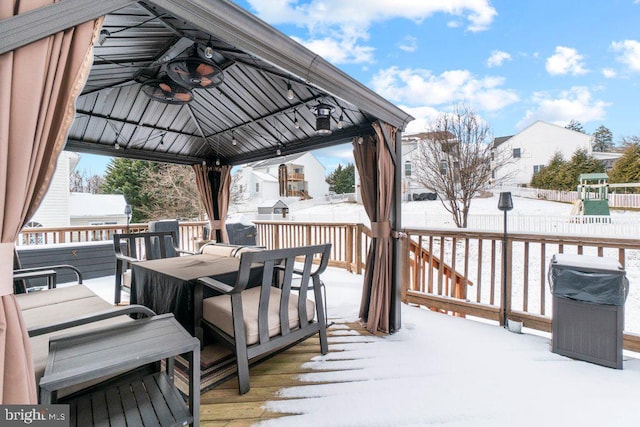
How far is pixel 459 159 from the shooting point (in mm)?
9570

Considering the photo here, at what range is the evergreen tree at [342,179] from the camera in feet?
78.8

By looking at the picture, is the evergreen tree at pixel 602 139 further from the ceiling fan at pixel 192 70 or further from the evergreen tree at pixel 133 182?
the evergreen tree at pixel 133 182

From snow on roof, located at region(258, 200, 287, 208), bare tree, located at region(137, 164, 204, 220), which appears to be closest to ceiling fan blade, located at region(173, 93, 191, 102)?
snow on roof, located at region(258, 200, 287, 208)

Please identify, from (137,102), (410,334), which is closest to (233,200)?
(137,102)

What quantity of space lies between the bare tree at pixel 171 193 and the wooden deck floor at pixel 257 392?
33.7 ft

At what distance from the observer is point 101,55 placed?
2750mm

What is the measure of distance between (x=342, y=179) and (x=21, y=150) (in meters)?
23.8

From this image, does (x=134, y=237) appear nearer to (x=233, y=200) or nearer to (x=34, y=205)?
(x=34, y=205)

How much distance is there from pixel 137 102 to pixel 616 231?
1184cm

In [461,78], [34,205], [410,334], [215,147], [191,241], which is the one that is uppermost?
[461,78]

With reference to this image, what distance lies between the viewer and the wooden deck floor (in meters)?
1.76

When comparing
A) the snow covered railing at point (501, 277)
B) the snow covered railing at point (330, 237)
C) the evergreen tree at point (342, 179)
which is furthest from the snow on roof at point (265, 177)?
the snow covered railing at point (501, 277)

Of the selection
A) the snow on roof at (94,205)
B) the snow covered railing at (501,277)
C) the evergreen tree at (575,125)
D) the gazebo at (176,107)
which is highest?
the evergreen tree at (575,125)

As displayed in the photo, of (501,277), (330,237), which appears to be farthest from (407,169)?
(501,277)
